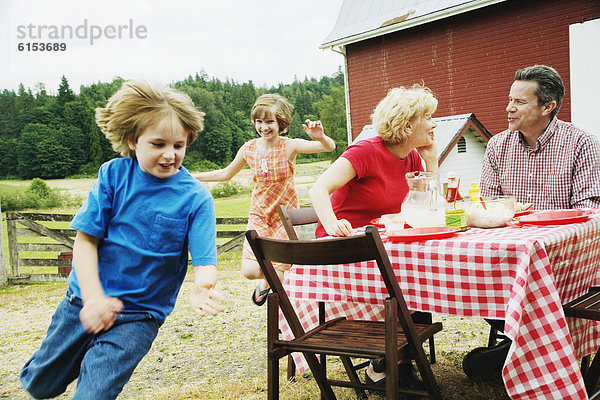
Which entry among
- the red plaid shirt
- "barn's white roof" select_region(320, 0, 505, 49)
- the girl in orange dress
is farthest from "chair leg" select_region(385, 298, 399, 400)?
"barn's white roof" select_region(320, 0, 505, 49)

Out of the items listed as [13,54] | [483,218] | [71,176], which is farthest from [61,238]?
[13,54]

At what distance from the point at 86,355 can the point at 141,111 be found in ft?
3.03

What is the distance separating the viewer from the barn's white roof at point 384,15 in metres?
13.2

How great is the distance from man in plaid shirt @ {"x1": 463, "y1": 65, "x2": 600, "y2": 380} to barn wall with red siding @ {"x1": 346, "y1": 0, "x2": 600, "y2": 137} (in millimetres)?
9018

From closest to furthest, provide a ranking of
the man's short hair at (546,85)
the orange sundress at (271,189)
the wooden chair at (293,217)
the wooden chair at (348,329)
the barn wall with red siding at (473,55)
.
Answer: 1. the wooden chair at (348,329)
2. the wooden chair at (293,217)
3. the man's short hair at (546,85)
4. the orange sundress at (271,189)
5. the barn wall with red siding at (473,55)

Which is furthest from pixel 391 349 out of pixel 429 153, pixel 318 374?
pixel 429 153

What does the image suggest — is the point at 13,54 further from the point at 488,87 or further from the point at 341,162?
the point at 341,162

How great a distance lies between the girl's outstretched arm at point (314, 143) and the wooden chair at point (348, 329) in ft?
6.98

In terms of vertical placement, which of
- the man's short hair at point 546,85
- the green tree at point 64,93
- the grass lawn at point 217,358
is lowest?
the grass lawn at point 217,358

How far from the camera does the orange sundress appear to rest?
506 centimetres

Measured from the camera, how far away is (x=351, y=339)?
94.6 inches

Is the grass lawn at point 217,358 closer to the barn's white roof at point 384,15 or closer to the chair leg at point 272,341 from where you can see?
the chair leg at point 272,341

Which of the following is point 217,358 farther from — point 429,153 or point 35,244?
point 35,244

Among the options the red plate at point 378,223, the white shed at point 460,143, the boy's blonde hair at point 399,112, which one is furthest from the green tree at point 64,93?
the red plate at point 378,223
